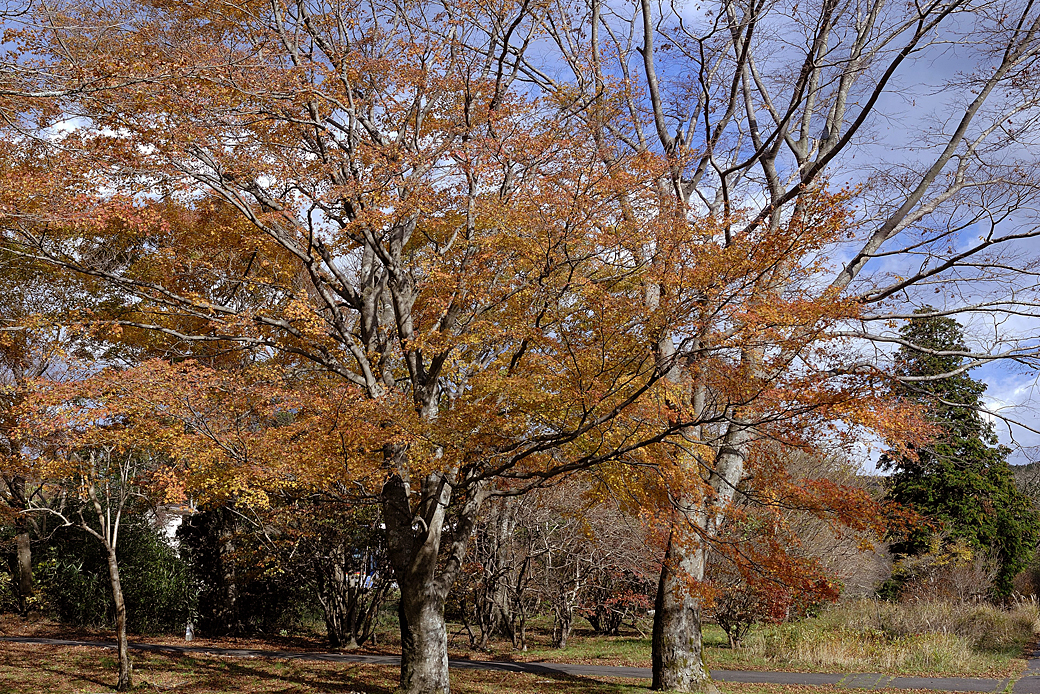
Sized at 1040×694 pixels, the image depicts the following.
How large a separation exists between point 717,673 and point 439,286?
914 centimetres

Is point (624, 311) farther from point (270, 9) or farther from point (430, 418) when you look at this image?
point (270, 9)

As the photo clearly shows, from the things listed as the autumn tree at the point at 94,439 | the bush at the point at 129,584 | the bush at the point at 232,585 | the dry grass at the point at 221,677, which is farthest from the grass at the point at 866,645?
the autumn tree at the point at 94,439

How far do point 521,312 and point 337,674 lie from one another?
7.14m

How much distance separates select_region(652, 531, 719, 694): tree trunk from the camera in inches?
414

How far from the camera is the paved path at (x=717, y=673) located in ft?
39.6

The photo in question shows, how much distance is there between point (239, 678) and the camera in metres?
11.0

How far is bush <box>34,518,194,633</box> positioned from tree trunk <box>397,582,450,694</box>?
10785mm

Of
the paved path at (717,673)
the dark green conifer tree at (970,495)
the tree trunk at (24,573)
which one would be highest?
the dark green conifer tree at (970,495)

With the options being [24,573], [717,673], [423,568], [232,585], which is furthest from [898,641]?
[24,573]

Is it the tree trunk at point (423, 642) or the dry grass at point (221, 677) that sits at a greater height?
the tree trunk at point (423, 642)

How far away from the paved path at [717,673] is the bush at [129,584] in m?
3.61

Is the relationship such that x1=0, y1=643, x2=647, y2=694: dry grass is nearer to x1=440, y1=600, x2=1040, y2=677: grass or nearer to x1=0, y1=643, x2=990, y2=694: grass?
x1=0, y1=643, x2=990, y2=694: grass

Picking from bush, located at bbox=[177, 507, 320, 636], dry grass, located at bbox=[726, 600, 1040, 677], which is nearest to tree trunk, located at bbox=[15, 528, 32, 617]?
bush, located at bbox=[177, 507, 320, 636]

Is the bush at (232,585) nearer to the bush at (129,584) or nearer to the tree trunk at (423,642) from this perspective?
the bush at (129,584)
